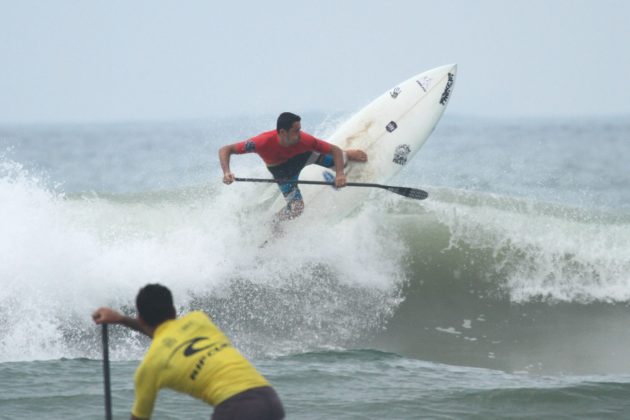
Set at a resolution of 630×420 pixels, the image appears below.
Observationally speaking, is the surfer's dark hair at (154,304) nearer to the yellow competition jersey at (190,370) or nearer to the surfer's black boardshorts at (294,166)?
the yellow competition jersey at (190,370)

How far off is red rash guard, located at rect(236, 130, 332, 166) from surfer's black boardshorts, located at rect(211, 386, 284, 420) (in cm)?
437

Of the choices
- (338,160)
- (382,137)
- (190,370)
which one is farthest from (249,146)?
(190,370)

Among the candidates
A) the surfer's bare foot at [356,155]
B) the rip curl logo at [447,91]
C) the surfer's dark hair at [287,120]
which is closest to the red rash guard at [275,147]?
the surfer's dark hair at [287,120]

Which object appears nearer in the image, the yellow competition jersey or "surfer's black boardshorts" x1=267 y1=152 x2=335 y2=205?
the yellow competition jersey

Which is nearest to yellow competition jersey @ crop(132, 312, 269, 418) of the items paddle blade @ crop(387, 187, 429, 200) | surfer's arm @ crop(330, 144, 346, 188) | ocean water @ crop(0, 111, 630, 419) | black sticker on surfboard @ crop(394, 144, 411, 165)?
ocean water @ crop(0, 111, 630, 419)

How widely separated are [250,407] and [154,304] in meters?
0.53

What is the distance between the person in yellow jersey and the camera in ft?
11.3

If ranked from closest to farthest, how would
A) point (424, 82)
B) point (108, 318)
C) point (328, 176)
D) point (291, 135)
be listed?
point (108, 318) → point (291, 135) → point (328, 176) → point (424, 82)

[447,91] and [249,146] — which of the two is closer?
[249,146]

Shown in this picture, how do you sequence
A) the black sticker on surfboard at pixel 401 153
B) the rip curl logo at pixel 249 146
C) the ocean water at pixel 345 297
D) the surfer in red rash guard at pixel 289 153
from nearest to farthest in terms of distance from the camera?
the ocean water at pixel 345 297, the surfer in red rash guard at pixel 289 153, the rip curl logo at pixel 249 146, the black sticker on surfboard at pixel 401 153

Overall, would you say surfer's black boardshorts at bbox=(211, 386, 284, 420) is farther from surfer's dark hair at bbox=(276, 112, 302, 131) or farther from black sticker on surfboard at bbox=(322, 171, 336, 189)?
black sticker on surfboard at bbox=(322, 171, 336, 189)

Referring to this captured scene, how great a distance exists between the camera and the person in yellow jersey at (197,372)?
3445 mm

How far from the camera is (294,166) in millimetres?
8094

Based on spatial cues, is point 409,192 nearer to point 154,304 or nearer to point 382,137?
point 382,137
